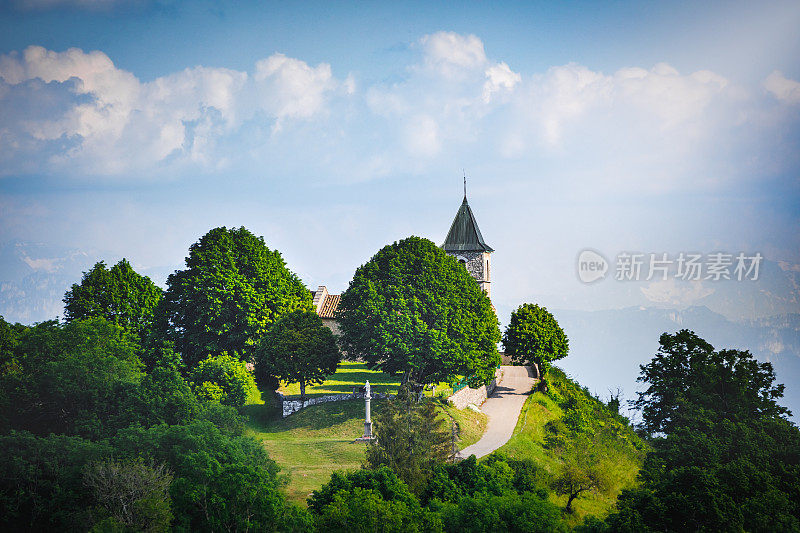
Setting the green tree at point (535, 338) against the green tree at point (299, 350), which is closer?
the green tree at point (299, 350)

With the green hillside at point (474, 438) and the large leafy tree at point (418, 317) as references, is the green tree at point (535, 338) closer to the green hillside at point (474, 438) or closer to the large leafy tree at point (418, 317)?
the green hillside at point (474, 438)

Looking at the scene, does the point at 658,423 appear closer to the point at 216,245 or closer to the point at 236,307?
the point at 236,307

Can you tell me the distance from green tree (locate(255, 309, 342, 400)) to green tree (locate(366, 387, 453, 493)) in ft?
45.7

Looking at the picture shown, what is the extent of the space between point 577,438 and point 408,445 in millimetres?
19357

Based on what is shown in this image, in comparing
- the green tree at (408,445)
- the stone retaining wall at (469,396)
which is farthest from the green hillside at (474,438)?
the green tree at (408,445)

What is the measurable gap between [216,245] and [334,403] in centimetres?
1446

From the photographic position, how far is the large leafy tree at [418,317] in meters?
42.8

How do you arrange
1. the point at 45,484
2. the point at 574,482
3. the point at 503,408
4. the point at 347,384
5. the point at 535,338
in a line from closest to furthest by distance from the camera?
the point at 45,484, the point at 574,482, the point at 503,408, the point at 347,384, the point at 535,338

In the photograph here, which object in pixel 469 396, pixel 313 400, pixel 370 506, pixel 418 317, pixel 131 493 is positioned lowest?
pixel 370 506

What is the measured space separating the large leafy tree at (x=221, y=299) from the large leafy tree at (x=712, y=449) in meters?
26.6

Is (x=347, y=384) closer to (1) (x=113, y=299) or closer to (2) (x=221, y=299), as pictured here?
(2) (x=221, y=299)

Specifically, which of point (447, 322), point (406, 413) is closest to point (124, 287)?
point (447, 322)

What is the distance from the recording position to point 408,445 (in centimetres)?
2888

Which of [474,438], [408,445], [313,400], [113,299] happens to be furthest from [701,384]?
[113,299]
